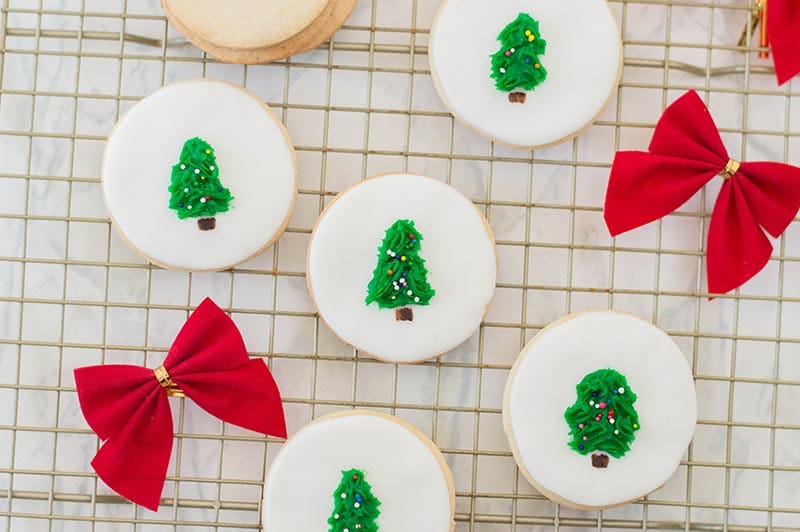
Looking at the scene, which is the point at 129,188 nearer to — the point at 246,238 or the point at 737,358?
the point at 246,238

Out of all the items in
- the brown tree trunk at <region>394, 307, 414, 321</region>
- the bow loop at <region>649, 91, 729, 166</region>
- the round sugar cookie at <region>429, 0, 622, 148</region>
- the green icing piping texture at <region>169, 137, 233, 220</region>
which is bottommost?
the brown tree trunk at <region>394, 307, 414, 321</region>

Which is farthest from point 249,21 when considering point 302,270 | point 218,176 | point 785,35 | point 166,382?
point 785,35

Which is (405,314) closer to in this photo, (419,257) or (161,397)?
(419,257)

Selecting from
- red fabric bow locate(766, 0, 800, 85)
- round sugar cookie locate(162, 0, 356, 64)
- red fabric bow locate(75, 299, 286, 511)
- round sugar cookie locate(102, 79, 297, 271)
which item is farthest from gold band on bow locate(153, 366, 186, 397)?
Result: red fabric bow locate(766, 0, 800, 85)

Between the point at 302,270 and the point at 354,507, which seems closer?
the point at 354,507

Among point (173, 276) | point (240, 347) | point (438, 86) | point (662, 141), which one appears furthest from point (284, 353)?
point (662, 141)

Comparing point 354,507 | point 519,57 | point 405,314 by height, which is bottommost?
point 354,507

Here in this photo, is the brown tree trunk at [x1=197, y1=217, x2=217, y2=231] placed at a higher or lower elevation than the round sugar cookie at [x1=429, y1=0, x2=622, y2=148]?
lower

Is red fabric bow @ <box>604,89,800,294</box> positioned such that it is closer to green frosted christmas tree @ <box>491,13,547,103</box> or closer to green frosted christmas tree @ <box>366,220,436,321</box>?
green frosted christmas tree @ <box>491,13,547,103</box>
